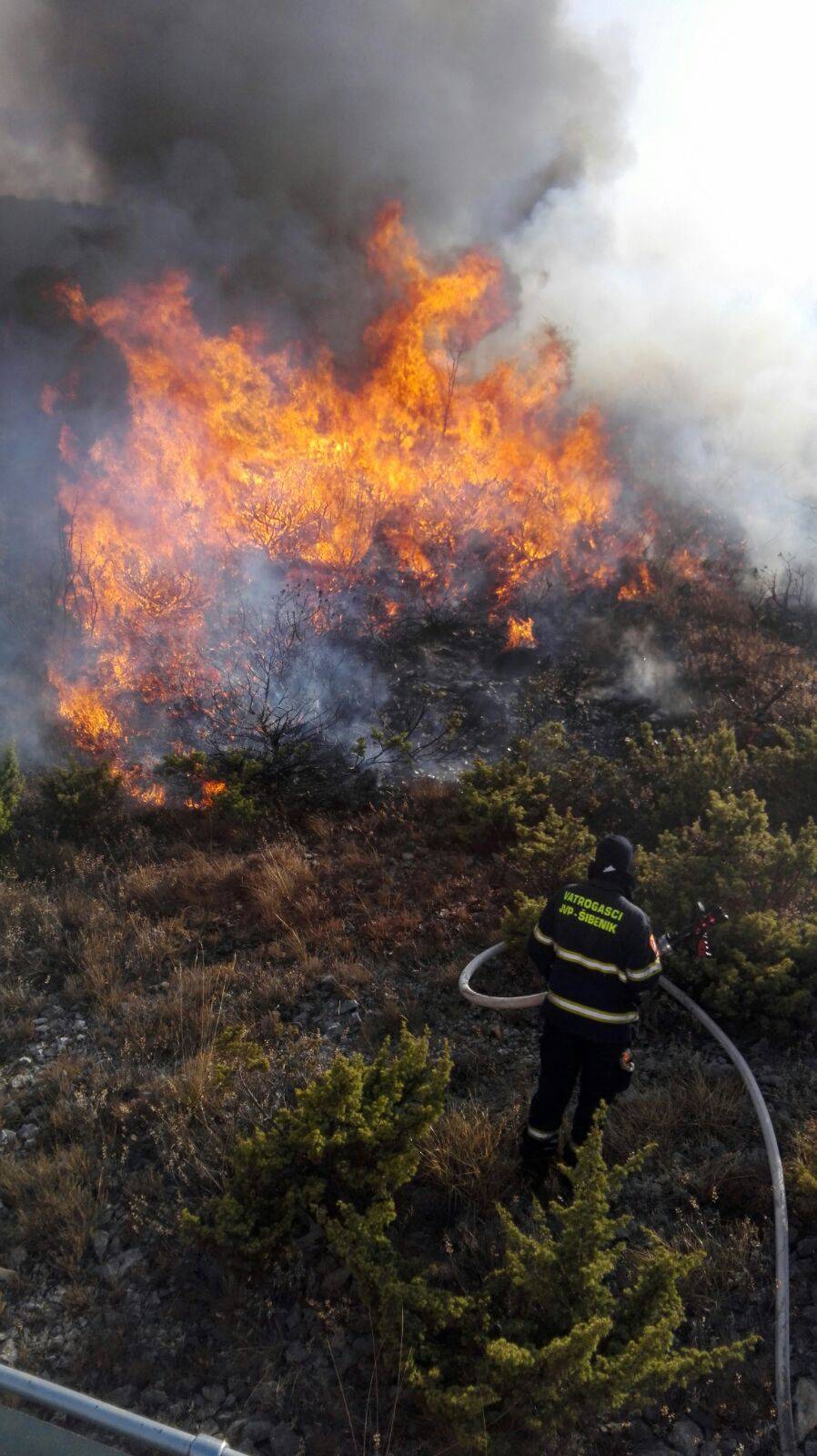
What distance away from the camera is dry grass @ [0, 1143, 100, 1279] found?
3.64m

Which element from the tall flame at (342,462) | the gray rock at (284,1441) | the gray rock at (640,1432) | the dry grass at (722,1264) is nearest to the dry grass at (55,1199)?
the gray rock at (284,1441)

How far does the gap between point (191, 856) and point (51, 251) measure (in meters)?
10.5

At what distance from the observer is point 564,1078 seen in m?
3.91

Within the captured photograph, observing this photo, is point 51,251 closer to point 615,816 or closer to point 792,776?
point 615,816

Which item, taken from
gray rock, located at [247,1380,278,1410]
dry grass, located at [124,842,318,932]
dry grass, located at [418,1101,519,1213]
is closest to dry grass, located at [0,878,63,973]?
dry grass, located at [124,842,318,932]

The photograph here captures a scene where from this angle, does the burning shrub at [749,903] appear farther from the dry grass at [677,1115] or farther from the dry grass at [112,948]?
the dry grass at [112,948]

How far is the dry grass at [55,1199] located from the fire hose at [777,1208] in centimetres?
215

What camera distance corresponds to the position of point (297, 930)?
630 cm

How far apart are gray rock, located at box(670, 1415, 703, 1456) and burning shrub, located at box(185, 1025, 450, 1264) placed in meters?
1.25

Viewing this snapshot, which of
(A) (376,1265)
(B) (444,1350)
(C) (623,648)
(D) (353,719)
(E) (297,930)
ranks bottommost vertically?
(B) (444,1350)

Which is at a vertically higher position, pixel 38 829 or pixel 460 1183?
pixel 38 829

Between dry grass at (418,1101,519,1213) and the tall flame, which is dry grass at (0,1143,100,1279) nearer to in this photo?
dry grass at (418,1101,519,1213)

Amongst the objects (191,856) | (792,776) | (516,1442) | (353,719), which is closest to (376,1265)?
(516,1442)

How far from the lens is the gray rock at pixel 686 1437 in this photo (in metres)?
2.79
